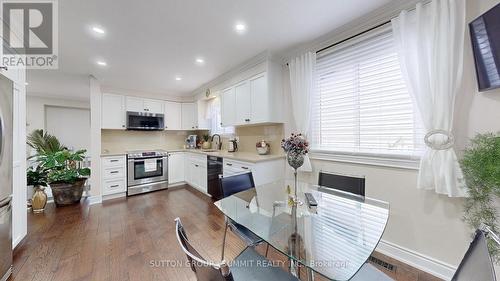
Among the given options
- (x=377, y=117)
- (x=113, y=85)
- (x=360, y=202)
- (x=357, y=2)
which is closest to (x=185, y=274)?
(x=360, y=202)

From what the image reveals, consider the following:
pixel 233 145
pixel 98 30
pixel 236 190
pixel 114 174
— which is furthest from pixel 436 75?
pixel 114 174

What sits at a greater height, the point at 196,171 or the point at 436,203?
the point at 436,203

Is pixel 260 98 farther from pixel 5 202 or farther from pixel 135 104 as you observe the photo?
pixel 135 104

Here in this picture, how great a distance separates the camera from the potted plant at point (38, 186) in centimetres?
301

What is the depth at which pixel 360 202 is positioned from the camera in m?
1.57

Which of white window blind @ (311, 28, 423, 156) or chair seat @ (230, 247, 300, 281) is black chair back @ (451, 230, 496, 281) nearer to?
chair seat @ (230, 247, 300, 281)

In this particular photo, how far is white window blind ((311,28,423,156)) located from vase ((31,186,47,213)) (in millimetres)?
4374

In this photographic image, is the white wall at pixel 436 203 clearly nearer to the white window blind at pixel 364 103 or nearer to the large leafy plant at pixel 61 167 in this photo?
the white window blind at pixel 364 103

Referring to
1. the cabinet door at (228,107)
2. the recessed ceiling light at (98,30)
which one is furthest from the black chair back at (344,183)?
the recessed ceiling light at (98,30)

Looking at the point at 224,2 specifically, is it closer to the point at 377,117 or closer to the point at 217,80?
the point at 377,117

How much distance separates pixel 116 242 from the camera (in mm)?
2170

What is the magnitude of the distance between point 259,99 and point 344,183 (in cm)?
173

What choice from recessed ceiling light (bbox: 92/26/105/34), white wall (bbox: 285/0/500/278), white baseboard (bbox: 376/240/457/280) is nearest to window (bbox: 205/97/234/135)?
recessed ceiling light (bbox: 92/26/105/34)

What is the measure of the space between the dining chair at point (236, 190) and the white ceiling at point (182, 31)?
5.41 ft
